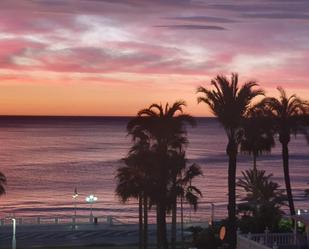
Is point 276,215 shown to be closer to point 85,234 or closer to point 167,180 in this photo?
point 167,180

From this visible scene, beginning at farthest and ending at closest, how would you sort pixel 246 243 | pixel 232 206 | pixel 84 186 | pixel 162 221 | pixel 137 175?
pixel 84 186 → pixel 137 175 → pixel 162 221 → pixel 232 206 → pixel 246 243

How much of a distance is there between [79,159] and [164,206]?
158534 mm

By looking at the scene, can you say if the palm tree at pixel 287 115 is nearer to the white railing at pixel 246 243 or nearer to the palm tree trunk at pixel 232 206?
the palm tree trunk at pixel 232 206

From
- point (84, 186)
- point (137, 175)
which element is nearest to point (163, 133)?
point (137, 175)

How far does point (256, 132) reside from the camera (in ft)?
124

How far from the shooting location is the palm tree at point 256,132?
3612cm

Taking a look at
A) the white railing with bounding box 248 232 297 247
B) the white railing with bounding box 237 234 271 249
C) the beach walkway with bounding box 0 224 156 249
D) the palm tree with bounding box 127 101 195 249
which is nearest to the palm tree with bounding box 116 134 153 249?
the palm tree with bounding box 127 101 195 249

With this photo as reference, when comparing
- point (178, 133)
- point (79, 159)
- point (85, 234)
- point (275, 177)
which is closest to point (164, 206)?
point (178, 133)

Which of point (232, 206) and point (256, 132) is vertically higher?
point (256, 132)

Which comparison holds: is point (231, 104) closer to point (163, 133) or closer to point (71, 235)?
point (163, 133)

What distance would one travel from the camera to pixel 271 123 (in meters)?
40.9

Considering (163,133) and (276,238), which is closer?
(276,238)

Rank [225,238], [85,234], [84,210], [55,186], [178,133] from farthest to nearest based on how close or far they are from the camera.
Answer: [55,186], [84,210], [85,234], [178,133], [225,238]

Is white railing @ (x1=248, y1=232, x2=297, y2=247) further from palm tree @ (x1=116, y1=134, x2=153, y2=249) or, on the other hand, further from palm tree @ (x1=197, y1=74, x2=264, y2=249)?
palm tree @ (x1=116, y1=134, x2=153, y2=249)
